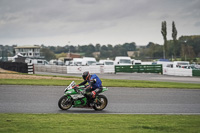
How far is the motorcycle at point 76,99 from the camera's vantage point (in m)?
13.4

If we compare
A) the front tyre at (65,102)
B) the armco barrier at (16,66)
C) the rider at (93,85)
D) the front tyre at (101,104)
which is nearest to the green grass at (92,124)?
the front tyre at (65,102)

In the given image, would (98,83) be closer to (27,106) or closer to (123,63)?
(27,106)

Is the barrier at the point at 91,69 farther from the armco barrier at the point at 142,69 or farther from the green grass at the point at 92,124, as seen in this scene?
the green grass at the point at 92,124

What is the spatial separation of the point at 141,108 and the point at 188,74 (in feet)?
99.8

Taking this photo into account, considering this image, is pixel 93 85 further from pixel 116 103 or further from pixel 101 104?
pixel 116 103

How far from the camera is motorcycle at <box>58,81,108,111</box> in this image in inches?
527

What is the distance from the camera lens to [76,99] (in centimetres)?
1355

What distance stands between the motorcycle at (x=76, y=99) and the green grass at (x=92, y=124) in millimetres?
1511

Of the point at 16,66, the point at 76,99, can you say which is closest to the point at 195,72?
the point at 16,66

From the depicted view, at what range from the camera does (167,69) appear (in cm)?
4684

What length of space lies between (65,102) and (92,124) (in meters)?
3.47

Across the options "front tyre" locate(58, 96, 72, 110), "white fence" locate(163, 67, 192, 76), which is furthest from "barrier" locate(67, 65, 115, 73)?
"front tyre" locate(58, 96, 72, 110)

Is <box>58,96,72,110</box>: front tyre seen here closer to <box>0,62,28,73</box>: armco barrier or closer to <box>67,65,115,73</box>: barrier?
<box>0,62,28,73</box>: armco barrier

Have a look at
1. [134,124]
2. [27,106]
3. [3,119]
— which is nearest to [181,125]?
[134,124]
